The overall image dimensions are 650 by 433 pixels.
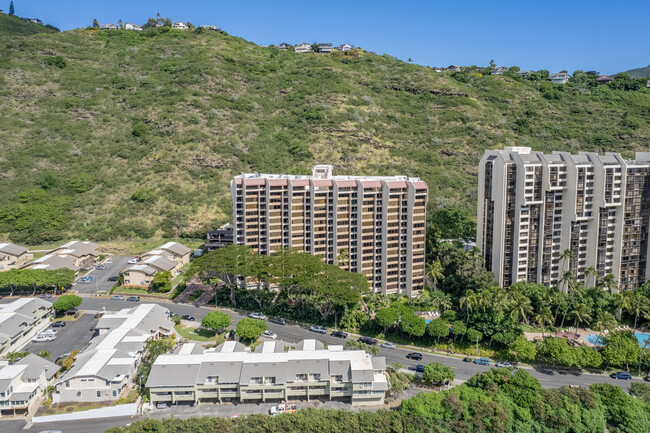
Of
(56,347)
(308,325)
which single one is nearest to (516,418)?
(308,325)

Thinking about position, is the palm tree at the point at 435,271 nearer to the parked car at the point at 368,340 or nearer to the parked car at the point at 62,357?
the parked car at the point at 368,340

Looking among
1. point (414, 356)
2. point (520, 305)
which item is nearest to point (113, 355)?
point (414, 356)

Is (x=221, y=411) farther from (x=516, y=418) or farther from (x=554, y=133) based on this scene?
(x=554, y=133)

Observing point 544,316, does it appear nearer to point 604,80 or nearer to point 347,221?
point 347,221

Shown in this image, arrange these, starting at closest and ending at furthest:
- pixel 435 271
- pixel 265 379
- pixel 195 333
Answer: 1. pixel 265 379
2. pixel 195 333
3. pixel 435 271

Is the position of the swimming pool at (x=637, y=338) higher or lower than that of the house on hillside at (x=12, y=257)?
lower

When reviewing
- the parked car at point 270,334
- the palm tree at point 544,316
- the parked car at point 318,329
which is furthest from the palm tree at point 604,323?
the parked car at point 270,334

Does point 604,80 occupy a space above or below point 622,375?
above
